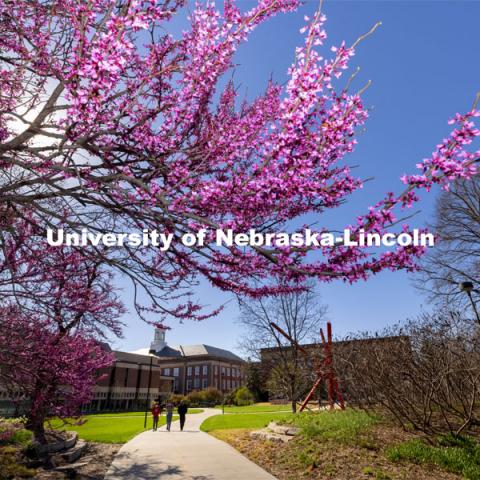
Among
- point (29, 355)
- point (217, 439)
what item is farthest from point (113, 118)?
point (217, 439)

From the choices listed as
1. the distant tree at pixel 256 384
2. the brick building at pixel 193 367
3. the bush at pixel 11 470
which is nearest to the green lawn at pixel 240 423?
the bush at pixel 11 470

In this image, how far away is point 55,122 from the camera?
18.8 feet

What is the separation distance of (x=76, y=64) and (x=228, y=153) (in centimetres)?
227

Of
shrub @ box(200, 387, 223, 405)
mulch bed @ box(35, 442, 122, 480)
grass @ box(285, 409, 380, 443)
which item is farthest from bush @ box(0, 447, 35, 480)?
shrub @ box(200, 387, 223, 405)

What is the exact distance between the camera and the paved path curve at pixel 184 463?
26.2ft

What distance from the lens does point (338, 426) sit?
32.5 feet

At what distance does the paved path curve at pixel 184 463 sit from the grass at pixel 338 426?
6.38 feet

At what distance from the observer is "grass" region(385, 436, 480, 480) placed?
254 inches

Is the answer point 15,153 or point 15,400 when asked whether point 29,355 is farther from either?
point 15,153

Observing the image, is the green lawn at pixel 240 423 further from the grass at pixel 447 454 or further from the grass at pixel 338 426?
the grass at pixel 447 454

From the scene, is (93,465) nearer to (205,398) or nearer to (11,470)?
(11,470)

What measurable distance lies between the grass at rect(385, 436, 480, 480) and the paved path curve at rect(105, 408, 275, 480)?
2.67m

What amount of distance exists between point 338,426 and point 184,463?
4.08m

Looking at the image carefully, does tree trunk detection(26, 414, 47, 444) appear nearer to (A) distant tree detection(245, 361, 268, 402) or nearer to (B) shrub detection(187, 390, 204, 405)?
(A) distant tree detection(245, 361, 268, 402)
